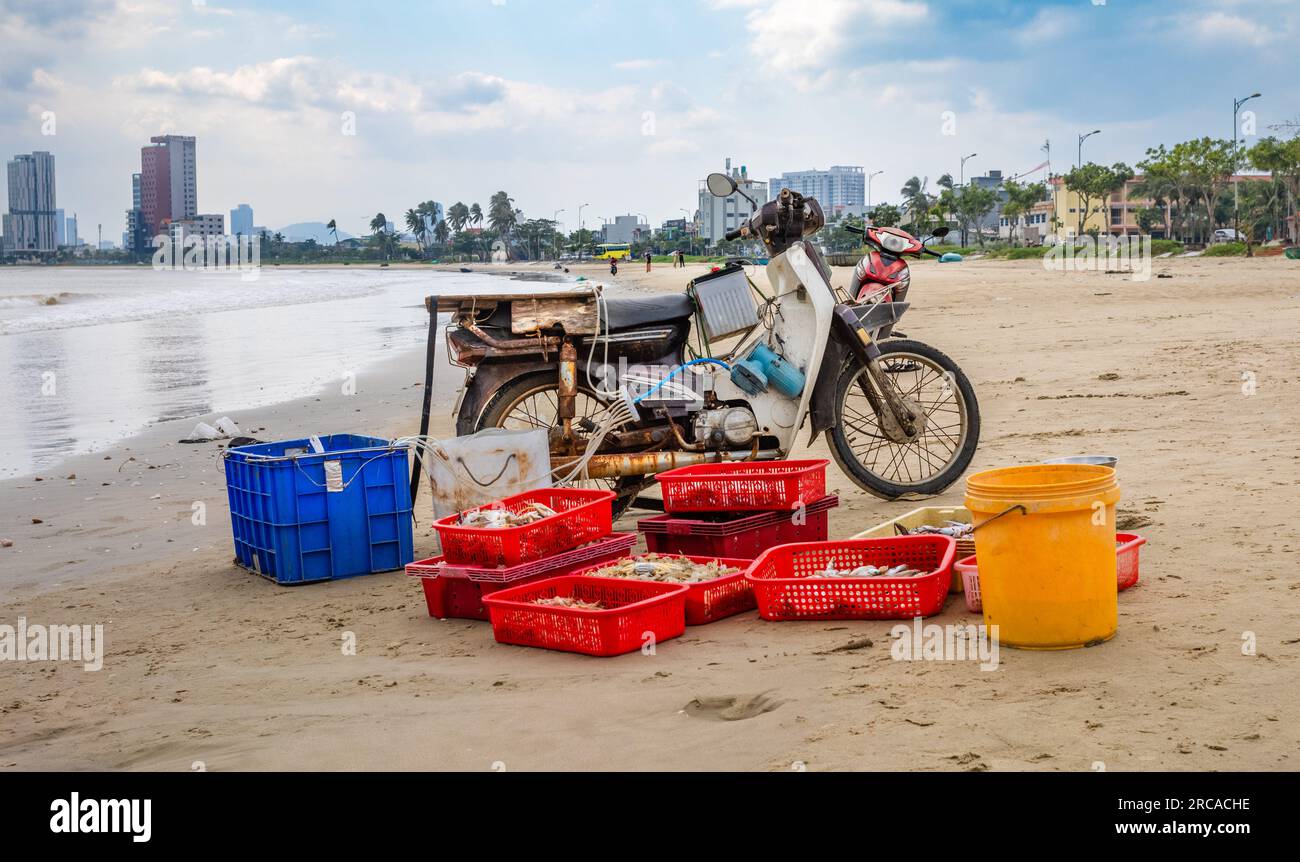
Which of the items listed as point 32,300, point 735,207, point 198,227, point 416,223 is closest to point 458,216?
point 416,223

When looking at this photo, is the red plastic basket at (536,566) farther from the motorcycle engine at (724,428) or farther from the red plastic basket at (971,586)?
the red plastic basket at (971,586)

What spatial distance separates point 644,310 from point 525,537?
1.82 meters

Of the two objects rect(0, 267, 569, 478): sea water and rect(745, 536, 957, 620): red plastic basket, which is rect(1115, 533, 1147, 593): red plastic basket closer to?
rect(745, 536, 957, 620): red plastic basket

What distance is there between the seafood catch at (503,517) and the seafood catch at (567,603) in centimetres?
37

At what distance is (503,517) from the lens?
189 inches

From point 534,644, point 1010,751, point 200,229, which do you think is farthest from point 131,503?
point 200,229

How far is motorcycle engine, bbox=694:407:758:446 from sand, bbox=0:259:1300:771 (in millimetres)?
605

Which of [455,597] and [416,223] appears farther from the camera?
[416,223]

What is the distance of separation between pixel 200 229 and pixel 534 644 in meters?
138

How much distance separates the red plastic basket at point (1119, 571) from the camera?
399cm

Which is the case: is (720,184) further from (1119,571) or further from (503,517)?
(1119,571)

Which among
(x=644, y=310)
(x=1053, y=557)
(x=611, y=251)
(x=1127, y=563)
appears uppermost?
(x=611, y=251)
